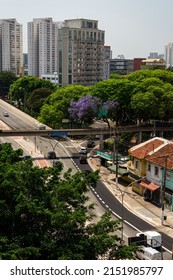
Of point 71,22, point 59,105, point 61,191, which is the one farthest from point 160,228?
point 71,22

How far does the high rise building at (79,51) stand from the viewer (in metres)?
134

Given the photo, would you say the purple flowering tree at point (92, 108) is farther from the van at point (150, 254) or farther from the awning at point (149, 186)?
the van at point (150, 254)

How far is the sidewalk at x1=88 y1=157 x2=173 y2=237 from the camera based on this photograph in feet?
122

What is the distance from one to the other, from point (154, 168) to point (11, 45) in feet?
497

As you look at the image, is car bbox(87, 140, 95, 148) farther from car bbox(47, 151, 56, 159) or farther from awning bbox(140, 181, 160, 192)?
awning bbox(140, 181, 160, 192)

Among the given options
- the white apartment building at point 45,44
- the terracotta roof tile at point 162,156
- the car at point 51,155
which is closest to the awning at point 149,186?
the terracotta roof tile at point 162,156

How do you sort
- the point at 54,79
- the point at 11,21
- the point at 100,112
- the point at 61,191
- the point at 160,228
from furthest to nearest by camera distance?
the point at 11,21 → the point at 54,79 → the point at 100,112 → the point at 160,228 → the point at 61,191

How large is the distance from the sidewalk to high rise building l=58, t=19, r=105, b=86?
3408 inches

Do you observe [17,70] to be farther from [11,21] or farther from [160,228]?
[160,228]

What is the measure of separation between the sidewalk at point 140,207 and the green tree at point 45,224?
55.9 feet

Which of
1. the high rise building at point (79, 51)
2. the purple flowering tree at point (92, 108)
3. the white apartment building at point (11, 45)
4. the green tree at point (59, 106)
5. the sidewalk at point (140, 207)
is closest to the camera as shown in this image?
the sidewalk at point (140, 207)

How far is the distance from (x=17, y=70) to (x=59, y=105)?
116489 mm

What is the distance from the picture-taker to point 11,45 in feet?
606

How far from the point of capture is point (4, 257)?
54.9 feet
